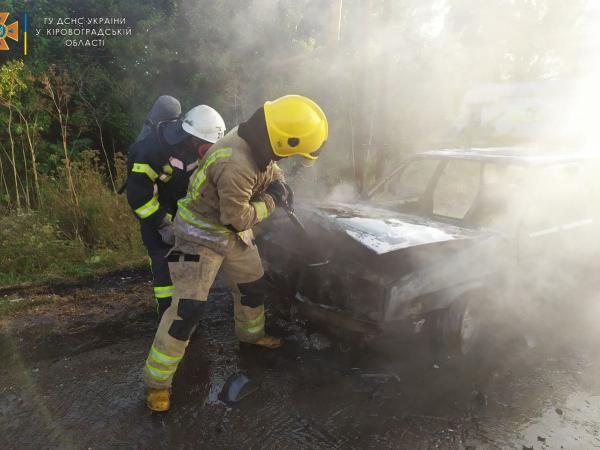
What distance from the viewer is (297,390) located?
113 inches

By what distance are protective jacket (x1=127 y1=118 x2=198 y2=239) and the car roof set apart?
2335mm

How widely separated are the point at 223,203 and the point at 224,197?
39 millimetres

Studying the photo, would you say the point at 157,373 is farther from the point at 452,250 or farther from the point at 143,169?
the point at 452,250

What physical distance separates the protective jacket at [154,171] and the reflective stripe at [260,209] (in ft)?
2.40

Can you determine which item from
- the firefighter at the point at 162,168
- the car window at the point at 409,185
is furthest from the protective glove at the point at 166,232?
the car window at the point at 409,185

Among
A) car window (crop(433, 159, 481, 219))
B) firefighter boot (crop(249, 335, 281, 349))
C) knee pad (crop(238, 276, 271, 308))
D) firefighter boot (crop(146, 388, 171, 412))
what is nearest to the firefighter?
knee pad (crop(238, 276, 271, 308))

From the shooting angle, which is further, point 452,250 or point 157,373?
point 452,250

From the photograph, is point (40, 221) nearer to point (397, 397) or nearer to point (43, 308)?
point (43, 308)

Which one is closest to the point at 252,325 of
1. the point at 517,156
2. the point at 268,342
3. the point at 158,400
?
the point at 268,342

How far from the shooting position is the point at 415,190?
466 centimetres

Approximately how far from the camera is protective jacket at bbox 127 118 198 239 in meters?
2.96

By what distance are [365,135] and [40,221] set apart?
4.32m

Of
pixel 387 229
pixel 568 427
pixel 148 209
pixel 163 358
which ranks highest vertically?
pixel 148 209

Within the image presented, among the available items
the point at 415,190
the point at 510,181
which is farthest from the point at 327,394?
the point at 415,190
